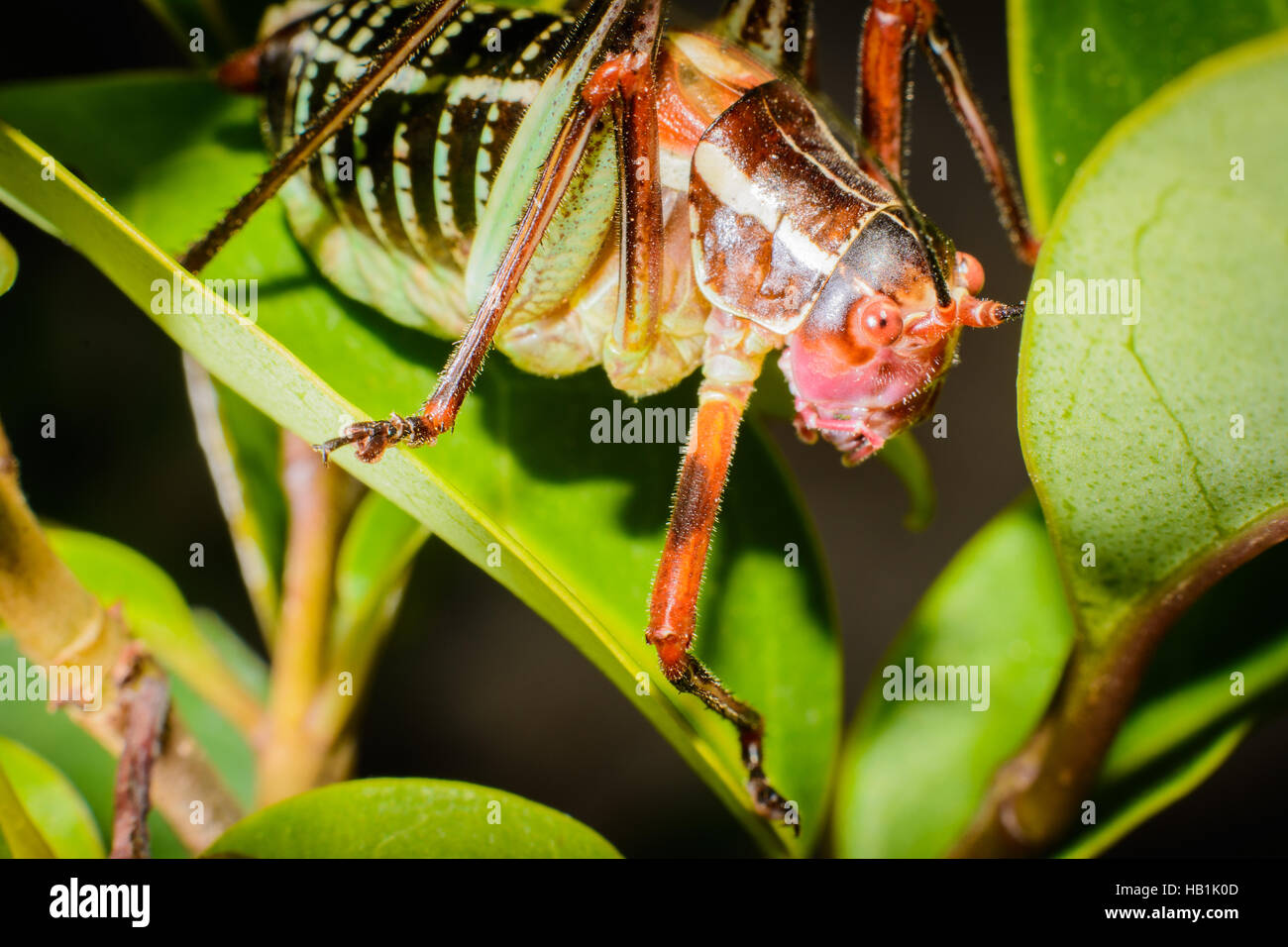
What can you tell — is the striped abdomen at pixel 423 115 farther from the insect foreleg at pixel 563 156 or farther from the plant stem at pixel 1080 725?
the plant stem at pixel 1080 725

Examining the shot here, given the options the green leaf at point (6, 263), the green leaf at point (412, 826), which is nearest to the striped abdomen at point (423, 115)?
the green leaf at point (6, 263)

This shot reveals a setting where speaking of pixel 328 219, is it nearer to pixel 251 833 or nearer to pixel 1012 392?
pixel 251 833

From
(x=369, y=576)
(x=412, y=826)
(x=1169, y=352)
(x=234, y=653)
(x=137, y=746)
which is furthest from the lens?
(x=234, y=653)

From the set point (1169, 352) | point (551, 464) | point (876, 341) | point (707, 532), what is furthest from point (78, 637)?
point (1169, 352)

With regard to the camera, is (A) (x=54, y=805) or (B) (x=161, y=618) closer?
(A) (x=54, y=805)

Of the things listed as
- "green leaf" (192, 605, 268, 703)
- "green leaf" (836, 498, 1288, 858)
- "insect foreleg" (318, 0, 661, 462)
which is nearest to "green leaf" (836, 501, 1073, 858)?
"green leaf" (836, 498, 1288, 858)

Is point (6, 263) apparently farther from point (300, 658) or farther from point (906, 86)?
point (906, 86)

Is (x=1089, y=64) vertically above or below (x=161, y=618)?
above
